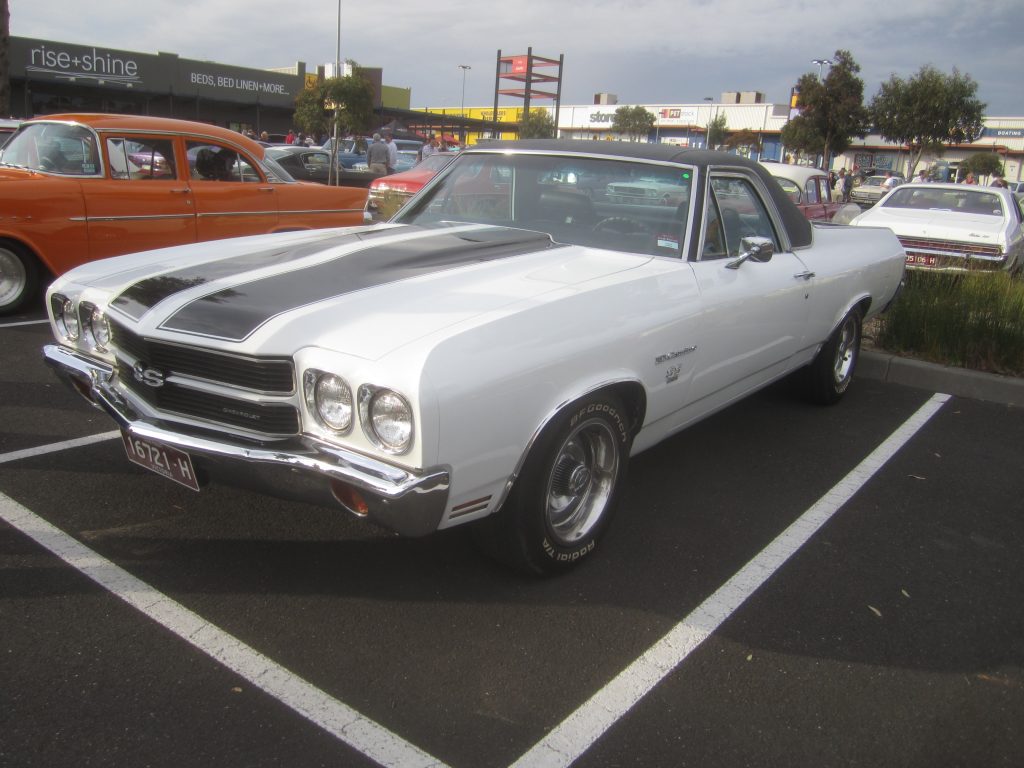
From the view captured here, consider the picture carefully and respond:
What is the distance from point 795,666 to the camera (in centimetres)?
271

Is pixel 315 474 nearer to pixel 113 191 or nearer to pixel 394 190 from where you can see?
pixel 113 191

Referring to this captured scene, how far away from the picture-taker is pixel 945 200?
1096 cm

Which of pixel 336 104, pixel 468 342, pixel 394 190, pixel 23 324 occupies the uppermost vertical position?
pixel 336 104

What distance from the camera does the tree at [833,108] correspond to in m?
31.2

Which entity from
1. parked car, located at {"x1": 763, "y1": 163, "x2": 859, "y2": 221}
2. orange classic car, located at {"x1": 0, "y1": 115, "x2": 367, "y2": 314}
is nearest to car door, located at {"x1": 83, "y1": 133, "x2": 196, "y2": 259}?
orange classic car, located at {"x1": 0, "y1": 115, "x2": 367, "y2": 314}

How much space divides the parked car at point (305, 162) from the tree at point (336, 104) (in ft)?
17.5

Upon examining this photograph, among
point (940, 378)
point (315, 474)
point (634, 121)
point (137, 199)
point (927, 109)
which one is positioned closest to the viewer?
point (315, 474)

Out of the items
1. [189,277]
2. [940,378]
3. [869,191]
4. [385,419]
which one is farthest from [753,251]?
[869,191]

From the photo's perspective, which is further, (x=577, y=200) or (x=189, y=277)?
(x=577, y=200)

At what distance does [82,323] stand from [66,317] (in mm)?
146

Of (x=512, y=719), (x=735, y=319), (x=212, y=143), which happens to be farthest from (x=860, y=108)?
(x=512, y=719)

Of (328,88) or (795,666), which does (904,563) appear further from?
(328,88)

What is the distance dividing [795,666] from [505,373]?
4.42 ft

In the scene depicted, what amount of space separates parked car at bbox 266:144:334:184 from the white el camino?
15876mm
